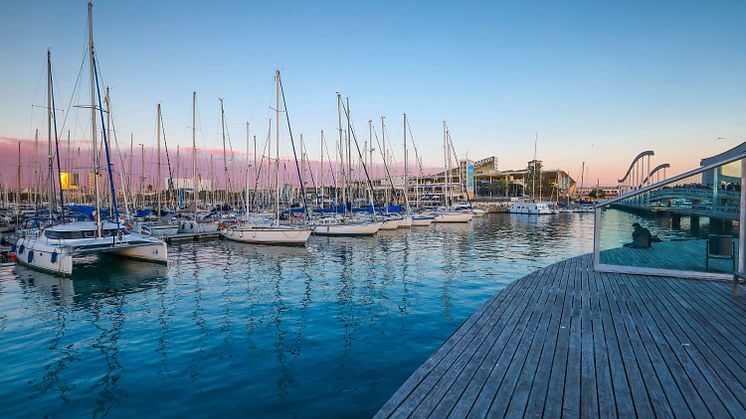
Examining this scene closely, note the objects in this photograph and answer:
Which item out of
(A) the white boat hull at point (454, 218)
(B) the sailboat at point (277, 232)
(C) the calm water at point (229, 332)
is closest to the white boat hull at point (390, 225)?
(A) the white boat hull at point (454, 218)

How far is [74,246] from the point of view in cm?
1964

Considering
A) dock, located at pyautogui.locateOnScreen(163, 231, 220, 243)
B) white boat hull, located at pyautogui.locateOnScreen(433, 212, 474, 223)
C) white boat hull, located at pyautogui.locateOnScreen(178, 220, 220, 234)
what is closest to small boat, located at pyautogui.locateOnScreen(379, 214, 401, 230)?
white boat hull, located at pyautogui.locateOnScreen(433, 212, 474, 223)

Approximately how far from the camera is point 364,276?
1920 cm

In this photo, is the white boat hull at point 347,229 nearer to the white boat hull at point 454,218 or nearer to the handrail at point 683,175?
the white boat hull at point 454,218

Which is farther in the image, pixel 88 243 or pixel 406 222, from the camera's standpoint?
Result: pixel 406 222

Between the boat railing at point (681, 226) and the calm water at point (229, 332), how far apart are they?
4932 millimetres

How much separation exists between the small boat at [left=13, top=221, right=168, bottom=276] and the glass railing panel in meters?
22.0

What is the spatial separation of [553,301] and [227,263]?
65.2 ft

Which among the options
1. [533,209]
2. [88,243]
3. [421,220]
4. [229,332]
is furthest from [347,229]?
[533,209]

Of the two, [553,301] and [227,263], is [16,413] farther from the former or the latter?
[227,263]

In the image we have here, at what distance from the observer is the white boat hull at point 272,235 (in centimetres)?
3072

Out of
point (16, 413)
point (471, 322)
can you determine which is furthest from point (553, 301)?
point (16, 413)

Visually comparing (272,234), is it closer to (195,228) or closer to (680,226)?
(195,228)

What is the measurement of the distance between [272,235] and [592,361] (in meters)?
28.4
